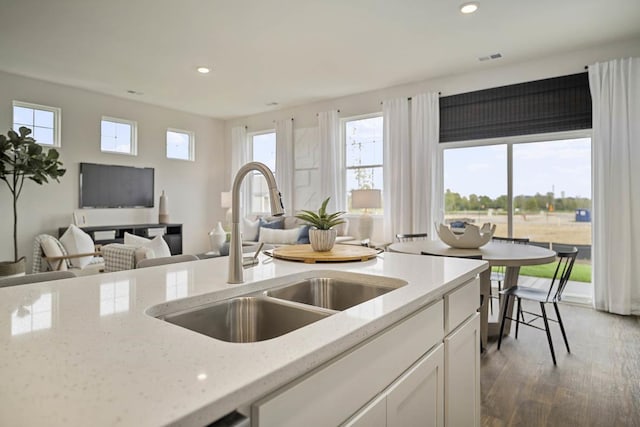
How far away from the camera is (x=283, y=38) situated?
3.92 metres

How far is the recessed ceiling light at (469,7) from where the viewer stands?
322 centimetres

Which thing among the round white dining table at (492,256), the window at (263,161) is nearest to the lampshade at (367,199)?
the round white dining table at (492,256)

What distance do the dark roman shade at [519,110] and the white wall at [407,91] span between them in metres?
0.11

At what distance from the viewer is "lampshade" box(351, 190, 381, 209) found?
525 centimetres

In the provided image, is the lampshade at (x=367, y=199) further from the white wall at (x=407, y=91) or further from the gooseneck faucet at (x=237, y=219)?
the gooseneck faucet at (x=237, y=219)

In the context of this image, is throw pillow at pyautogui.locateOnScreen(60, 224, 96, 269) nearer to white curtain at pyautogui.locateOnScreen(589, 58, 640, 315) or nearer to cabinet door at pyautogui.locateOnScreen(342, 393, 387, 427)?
cabinet door at pyautogui.locateOnScreen(342, 393, 387, 427)

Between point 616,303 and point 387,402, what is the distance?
13.7 feet

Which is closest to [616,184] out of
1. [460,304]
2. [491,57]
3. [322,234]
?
[491,57]

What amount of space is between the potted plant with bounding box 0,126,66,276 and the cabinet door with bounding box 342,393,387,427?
5.06m

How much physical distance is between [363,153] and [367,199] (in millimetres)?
1054

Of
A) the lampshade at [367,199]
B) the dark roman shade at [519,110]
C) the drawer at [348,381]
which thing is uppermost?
the dark roman shade at [519,110]

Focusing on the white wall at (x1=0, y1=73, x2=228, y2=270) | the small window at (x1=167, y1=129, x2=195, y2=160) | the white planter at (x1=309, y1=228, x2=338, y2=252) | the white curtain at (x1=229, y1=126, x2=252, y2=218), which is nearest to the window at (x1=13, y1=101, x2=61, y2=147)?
the white wall at (x1=0, y1=73, x2=228, y2=270)

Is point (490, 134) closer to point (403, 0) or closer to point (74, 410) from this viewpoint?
point (403, 0)

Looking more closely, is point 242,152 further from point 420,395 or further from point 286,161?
point 420,395
